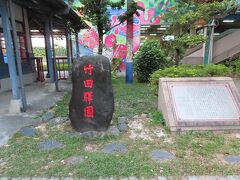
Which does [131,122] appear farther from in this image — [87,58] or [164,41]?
[164,41]

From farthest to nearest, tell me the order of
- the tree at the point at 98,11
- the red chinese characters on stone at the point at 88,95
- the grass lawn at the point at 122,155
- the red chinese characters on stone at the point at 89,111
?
1. the tree at the point at 98,11
2. the red chinese characters on stone at the point at 89,111
3. the red chinese characters on stone at the point at 88,95
4. the grass lawn at the point at 122,155

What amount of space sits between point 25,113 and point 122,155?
264 cm

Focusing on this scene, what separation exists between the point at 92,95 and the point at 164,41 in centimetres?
470

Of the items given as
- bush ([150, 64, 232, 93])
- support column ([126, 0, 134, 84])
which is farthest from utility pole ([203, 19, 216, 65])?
bush ([150, 64, 232, 93])

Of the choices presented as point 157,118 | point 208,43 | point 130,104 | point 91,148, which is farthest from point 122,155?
point 208,43

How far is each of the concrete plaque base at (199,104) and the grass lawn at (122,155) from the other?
0.58 feet

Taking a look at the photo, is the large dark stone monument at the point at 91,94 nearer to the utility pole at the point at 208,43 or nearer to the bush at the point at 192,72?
the bush at the point at 192,72

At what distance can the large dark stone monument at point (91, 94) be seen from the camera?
134 inches

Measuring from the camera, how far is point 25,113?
4594mm

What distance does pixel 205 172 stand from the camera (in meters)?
2.49

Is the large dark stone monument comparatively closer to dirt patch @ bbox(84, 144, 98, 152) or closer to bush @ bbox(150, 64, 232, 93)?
dirt patch @ bbox(84, 144, 98, 152)

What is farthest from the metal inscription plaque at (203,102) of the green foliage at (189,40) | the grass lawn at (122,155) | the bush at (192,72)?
the green foliage at (189,40)

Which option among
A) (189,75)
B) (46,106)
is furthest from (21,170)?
(189,75)

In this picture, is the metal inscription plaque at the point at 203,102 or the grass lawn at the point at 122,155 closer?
the grass lawn at the point at 122,155
